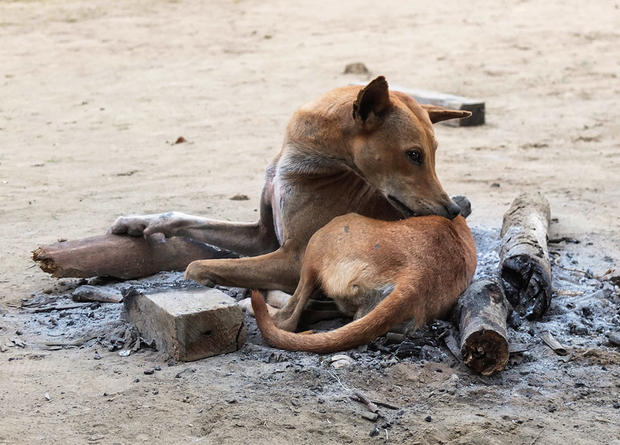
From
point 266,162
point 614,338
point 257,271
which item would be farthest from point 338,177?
point 266,162

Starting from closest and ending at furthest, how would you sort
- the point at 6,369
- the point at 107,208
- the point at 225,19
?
the point at 6,369 → the point at 107,208 → the point at 225,19

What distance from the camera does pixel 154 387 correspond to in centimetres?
400

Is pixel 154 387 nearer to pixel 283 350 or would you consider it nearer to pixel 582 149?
pixel 283 350

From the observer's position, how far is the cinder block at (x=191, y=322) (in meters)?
4.24

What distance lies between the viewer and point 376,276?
450 cm

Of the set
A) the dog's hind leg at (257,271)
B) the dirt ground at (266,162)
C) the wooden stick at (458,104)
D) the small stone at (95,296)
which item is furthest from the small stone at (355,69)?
the small stone at (95,296)

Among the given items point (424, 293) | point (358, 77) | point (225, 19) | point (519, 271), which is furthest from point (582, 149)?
point (225, 19)

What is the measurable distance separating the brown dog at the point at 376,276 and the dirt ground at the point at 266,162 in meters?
0.17

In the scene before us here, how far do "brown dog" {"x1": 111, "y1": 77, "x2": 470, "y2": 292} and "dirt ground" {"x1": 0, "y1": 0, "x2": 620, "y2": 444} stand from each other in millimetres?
828

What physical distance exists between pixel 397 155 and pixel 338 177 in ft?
2.02

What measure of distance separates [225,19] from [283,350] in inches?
530

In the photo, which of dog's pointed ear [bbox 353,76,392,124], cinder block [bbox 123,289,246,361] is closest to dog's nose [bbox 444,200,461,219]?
dog's pointed ear [bbox 353,76,392,124]

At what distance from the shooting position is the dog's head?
16.0 ft

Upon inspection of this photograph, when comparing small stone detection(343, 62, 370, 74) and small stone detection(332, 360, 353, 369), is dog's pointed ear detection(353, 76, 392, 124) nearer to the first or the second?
small stone detection(332, 360, 353, 369)
